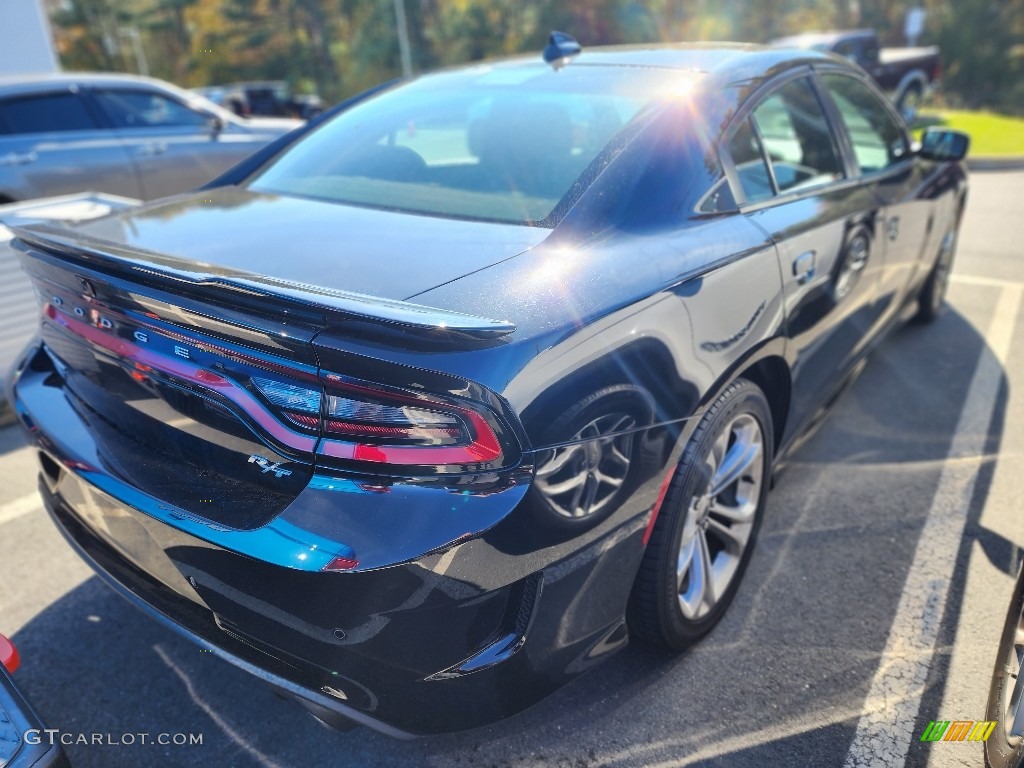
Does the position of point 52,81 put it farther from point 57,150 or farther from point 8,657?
point 8,657

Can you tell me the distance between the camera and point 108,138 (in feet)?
20.7

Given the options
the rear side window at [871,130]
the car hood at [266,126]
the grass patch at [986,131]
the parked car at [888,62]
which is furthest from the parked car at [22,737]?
the parked car at [888,62]

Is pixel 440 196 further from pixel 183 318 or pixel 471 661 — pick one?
pixel 471 661

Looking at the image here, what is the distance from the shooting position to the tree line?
32000 millimetres

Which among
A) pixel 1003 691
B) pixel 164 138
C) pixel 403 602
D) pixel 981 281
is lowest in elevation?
pixel 981 281

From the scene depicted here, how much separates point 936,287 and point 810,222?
8.54 feet

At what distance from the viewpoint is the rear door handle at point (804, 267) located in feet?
7.95

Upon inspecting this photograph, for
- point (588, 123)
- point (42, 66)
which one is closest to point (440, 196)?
point (588, 123)

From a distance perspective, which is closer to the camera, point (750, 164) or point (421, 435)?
point (421, 435)

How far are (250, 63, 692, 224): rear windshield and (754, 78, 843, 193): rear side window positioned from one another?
1.57ft

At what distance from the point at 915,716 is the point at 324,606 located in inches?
61.6

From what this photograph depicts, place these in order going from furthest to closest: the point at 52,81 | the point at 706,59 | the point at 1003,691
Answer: the point at 52,81 → the point at 706,59 → the point at 1003,691

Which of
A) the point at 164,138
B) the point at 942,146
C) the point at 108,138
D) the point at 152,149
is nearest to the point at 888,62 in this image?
the point at 942,146

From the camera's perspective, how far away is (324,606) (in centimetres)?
150
